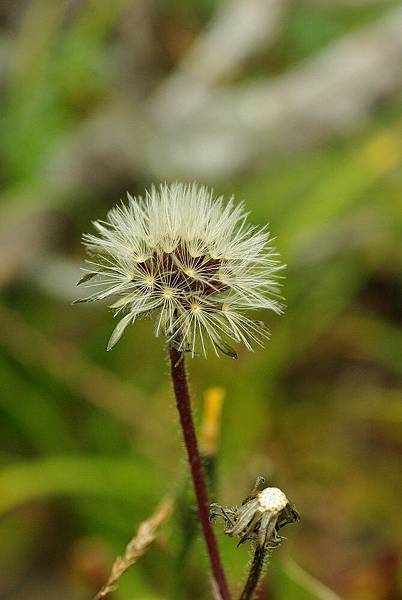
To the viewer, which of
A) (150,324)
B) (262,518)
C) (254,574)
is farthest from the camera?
(150,324)

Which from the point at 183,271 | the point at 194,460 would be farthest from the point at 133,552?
the point at 183,271

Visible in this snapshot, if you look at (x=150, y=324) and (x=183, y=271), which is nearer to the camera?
(x=183, y=271)

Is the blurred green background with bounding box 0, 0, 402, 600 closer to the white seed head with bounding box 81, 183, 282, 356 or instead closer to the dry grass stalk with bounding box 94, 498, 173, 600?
the dry grass stalk with bounding box 94, 498, 173, 600

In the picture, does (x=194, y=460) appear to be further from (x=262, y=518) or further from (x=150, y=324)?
(x=150, y=324)

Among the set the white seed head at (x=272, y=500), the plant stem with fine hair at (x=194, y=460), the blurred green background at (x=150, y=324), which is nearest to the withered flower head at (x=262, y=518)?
the white seed head at (x=272, y=500)

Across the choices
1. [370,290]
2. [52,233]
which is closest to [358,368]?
[370,290]

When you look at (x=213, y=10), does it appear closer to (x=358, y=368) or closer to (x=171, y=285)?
(x=358, y=368)

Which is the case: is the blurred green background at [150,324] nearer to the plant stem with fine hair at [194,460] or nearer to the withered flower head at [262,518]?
the plant stem with fine hair at [194,460]
